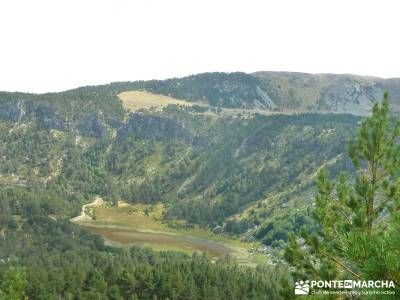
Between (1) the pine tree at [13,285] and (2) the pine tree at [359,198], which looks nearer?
(2) the pine tree at [359,198]

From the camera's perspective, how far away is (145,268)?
153250 mm

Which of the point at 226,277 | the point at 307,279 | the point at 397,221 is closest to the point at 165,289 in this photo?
the point at 226,277

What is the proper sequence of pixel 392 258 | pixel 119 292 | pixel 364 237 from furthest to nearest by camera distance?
pixel 119 292 → pixel 364 237 → pixel 392 258

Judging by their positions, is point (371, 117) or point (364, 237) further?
point (371, 117)

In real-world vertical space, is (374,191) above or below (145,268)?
above

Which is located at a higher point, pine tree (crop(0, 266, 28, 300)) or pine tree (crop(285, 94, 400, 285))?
pine tree (crop(285, 94, 400, 285))

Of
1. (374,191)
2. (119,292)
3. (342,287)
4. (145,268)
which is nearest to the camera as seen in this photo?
(342,287)

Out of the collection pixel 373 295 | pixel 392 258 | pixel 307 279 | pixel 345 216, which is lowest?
pixel 307 279

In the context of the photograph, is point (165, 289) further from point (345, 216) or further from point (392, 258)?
point (392, 258)

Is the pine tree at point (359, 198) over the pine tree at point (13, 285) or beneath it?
over

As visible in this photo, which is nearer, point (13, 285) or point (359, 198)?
point (359, 198)

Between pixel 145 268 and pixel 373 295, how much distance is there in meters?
148

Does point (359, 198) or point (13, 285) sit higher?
point (359, 198)

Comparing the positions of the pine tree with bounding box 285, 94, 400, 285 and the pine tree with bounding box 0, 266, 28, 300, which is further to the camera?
the pine tree with bounding box 0, 266, 28, 300
